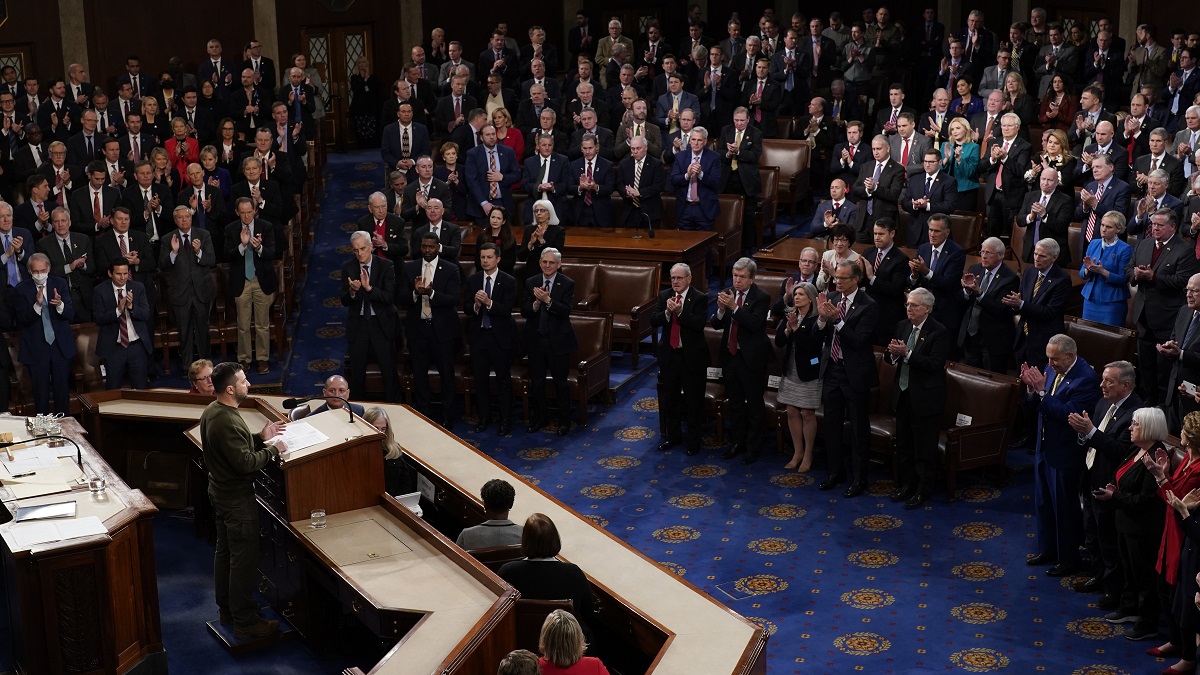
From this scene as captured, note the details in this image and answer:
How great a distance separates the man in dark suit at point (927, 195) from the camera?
12.2 metres

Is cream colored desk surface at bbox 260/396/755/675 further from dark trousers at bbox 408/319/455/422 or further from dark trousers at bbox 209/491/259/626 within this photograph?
dark trousers at bbox 408/319/455/422

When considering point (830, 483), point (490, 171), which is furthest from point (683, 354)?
point (490, 171)

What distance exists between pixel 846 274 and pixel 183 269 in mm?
5913

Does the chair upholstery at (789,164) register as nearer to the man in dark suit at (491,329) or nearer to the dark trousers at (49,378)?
the man in dark suit at (491,329)

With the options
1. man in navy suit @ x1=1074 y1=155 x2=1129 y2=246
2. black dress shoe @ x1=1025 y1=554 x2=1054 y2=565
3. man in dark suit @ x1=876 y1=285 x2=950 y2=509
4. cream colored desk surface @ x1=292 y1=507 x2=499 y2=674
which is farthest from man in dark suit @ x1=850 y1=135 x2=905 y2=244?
cream colored desk surface @ x1=292 y1=507 x2=499 y2=674

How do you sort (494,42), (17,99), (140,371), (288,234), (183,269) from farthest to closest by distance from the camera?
(494,42) < (17,99) < (288,234) < (183,269) < (140,371)

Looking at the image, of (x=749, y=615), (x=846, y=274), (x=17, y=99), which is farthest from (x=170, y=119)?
(x=749, y=615)

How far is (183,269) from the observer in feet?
40.3

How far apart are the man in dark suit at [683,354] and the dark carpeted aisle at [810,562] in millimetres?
295

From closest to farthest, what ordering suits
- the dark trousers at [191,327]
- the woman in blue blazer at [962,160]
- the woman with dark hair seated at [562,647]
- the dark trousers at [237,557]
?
the woman with dark hair seated at [562,647], the dark trousers at [237,557], the dark trousers at [191,327], the woman in blue blazer at [962,160]

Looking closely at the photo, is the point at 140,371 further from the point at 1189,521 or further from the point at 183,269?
the point at 1189,521

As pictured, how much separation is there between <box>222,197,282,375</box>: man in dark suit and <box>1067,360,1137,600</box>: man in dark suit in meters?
7.32

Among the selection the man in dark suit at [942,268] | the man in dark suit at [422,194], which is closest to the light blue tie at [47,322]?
the man in dark suit at [422,194]

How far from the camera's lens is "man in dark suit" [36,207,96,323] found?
11.8 m
